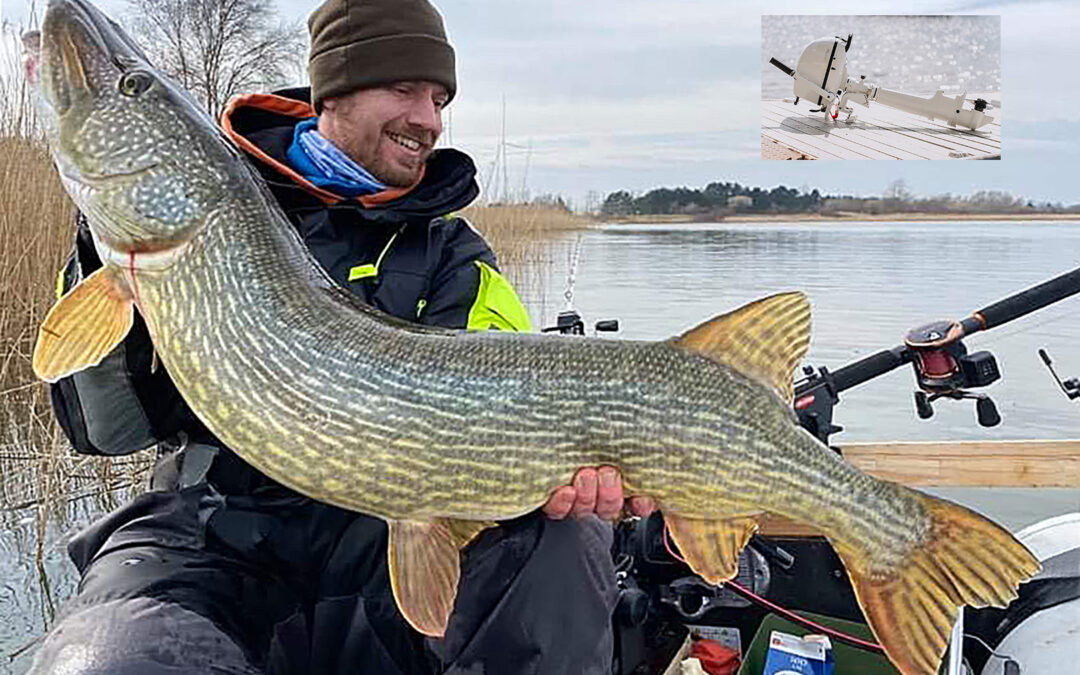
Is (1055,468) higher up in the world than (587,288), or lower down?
higher up

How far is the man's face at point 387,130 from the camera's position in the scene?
204 cm

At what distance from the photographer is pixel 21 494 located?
365 cm

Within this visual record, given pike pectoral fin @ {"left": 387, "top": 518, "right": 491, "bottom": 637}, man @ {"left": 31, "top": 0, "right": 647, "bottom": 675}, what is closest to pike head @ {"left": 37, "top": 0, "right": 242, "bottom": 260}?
man @ {"left": 31, "top": 0, "right": 647, "bottom": 675}

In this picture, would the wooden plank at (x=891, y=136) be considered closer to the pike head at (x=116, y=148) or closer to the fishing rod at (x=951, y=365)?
the fishing rod at (x=951, y=365)

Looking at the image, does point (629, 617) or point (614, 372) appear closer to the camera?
point (614, 372)

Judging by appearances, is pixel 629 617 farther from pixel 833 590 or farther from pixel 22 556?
pixel 22 556

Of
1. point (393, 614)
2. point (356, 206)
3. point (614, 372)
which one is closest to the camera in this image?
point (614, 372)

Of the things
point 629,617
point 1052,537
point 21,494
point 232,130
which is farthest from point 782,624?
point 21,494

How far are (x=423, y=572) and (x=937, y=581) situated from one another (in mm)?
695

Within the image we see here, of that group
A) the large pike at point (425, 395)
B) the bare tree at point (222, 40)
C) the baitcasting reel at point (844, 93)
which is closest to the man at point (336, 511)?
the large pike at point (425, 395)

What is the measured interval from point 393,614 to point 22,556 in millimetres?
2108

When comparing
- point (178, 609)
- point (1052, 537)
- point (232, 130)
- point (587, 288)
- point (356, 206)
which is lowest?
point (587, 288)

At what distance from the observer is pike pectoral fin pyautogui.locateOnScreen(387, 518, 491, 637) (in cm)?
141

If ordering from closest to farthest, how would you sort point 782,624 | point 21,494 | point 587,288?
point 782,624 < point 21,494 < point 587,288
